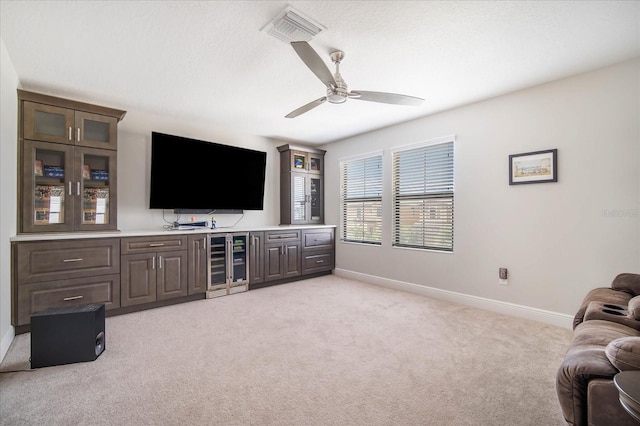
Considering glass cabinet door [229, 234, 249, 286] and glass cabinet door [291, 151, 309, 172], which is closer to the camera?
glass cabinet door [229, 234, 249, 286]

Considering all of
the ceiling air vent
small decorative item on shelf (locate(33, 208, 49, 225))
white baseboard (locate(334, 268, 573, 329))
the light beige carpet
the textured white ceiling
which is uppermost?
the textured white ceiling

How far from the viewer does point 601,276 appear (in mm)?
2691

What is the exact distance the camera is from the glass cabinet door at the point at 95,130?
320 cm

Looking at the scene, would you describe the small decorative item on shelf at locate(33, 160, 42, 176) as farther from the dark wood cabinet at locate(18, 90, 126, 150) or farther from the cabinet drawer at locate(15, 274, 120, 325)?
the cabinet drawer at locate(15, 274, 120, 325)

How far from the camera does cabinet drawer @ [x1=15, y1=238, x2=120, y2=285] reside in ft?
8.96

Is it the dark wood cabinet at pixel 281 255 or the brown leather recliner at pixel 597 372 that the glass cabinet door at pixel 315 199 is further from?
the brown leather recliner at pixel 597 372

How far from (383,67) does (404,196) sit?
2.08 meters

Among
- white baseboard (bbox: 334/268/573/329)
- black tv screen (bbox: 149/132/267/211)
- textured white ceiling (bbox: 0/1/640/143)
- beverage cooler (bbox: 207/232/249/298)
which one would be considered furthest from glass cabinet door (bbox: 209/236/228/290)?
white baseboard (bbox: 334/268/573/329)

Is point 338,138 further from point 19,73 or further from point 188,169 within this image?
point 19,73

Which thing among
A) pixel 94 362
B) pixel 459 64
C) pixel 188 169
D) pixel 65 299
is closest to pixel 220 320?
pixel 94 362

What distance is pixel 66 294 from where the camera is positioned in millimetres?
2916

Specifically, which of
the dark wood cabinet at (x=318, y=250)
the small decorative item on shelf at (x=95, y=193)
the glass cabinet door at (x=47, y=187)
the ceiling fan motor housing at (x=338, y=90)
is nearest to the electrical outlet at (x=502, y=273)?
the ceiling fan motor housing at (x=338, y=90)

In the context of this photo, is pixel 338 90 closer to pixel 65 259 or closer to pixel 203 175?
pixel 203 175

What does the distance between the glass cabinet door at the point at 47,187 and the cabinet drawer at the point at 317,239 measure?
3059 mm
